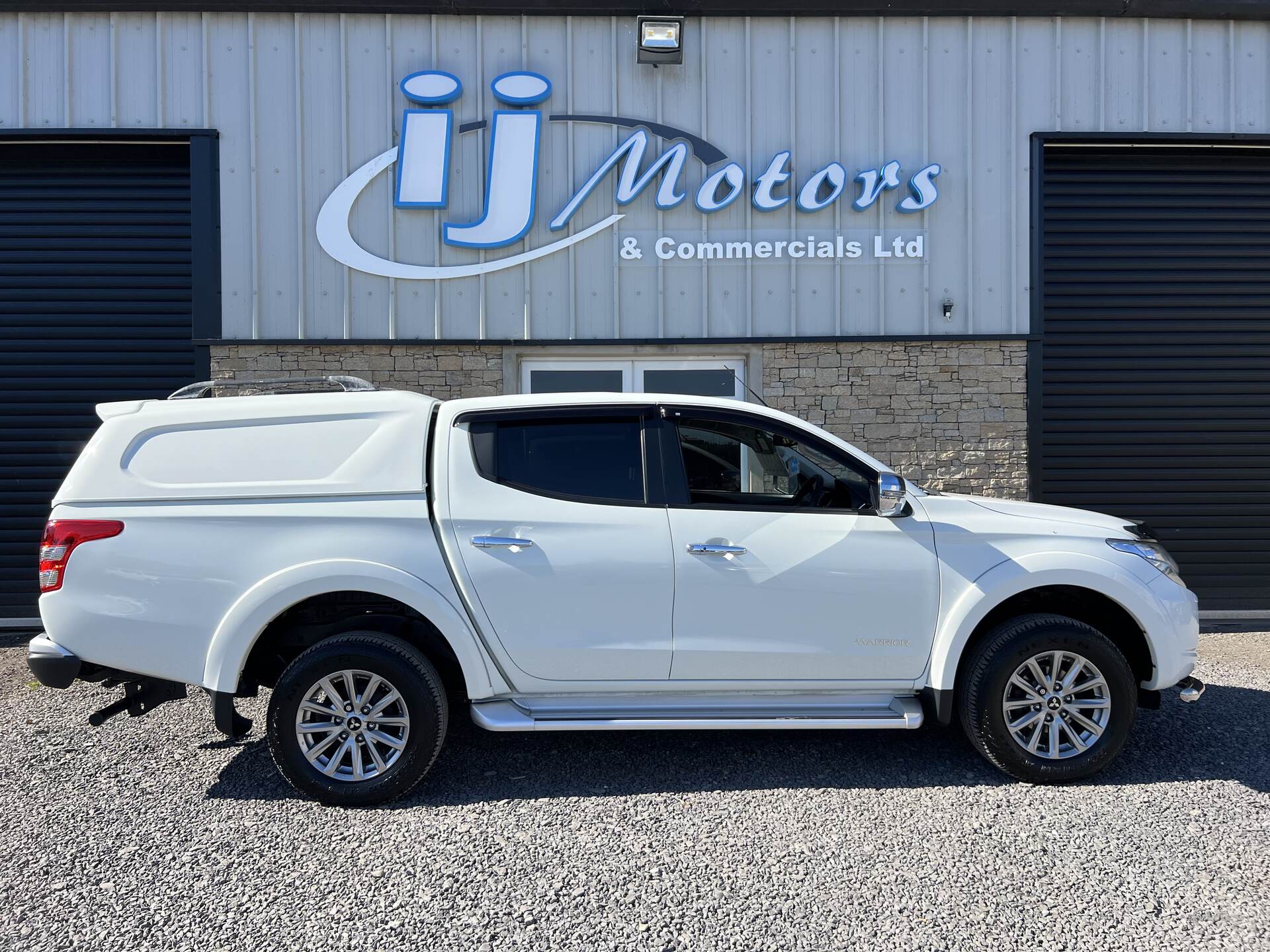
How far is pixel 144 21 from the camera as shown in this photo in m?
7.20

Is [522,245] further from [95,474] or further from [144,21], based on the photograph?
[95,474]

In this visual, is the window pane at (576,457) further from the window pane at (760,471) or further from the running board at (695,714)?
the running board at (695,714)

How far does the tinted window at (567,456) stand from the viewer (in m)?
3.89

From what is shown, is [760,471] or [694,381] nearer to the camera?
[760,471]

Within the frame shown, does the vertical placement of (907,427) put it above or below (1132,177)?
below

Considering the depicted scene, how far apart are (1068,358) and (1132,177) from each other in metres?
1.80

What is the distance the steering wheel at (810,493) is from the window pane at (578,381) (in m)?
3.58

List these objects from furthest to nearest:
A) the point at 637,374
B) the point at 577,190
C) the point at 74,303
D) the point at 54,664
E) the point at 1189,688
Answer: the point at 74,303, the point at 637,374, the point at 577,190, the point at 1189,688, the point at 54,664

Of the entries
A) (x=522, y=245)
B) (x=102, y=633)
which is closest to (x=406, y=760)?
(x=102, y=633)

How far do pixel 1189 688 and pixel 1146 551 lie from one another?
670mm

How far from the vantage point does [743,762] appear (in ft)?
13.5

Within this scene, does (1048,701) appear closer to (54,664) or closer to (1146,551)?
(1146,551)

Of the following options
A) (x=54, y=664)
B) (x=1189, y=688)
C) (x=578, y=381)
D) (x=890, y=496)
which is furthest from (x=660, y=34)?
(x=54, y=664)

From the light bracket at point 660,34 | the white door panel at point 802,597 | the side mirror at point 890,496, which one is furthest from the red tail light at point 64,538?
the light bracket at point 660,34
